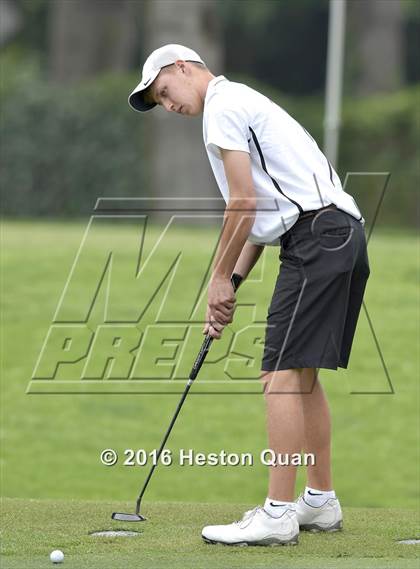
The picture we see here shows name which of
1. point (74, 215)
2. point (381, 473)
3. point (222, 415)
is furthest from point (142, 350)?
point (74, 215)

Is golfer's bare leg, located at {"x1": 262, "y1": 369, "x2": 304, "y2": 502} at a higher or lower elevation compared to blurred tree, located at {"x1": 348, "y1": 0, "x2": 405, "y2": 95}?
lower

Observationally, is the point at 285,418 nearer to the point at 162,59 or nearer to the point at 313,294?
the point at 313,294

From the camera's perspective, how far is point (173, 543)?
524 cm

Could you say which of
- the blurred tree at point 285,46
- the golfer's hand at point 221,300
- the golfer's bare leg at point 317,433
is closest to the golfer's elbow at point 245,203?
the golfer's hand at point 221,300

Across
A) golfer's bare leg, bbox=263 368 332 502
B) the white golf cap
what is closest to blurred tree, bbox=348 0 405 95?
the white golf cap

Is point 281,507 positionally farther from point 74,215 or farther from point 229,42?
point 229,42

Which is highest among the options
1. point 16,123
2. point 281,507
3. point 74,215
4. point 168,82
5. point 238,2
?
point 238,2

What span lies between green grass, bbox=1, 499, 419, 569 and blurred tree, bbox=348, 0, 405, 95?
2713 cm

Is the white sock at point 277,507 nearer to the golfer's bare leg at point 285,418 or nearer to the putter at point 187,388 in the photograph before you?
the golfer's bare leg at point 285,418

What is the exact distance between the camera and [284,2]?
39.4 meters

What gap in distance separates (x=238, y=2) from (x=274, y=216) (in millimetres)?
33353

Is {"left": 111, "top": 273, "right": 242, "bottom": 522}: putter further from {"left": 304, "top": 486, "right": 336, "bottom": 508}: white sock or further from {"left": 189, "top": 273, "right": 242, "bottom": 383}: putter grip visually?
{"left": 304, "top": 486, "right": 336, "bottom": 508}: white sock

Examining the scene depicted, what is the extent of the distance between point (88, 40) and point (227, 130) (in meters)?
23.9

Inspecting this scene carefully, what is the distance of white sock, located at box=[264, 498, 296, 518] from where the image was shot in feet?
17.3
